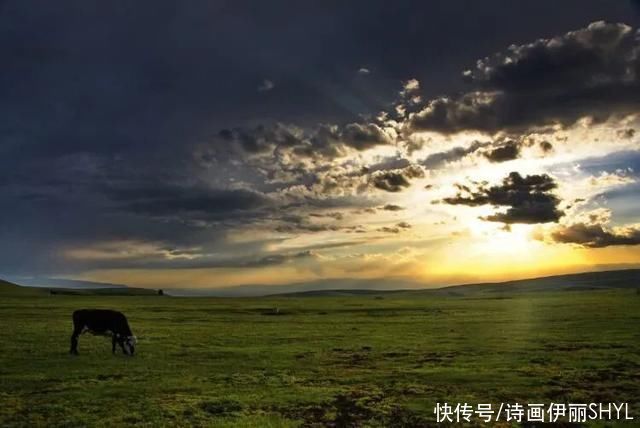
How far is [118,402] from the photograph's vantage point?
20828 millimetres

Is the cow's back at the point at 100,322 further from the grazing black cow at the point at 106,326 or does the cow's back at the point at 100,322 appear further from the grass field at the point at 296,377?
the grass field at the point at 296,377

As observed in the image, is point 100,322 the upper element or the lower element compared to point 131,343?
upper

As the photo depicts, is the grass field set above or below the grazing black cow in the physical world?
below

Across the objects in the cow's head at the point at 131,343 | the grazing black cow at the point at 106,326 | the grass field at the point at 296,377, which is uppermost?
the grazing black cow at the point at 106,326

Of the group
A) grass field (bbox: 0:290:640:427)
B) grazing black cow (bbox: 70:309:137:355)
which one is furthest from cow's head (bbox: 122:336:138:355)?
grass field (bbox: 0:290:640:427)

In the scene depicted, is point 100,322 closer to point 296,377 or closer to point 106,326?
point 106,326

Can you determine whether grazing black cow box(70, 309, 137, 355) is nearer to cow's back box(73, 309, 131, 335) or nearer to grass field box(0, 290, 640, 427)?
cow's back box(73, 309, 131, 335)

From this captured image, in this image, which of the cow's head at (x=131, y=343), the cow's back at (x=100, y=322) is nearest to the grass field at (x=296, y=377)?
the cow's head at (x=131, y=343)

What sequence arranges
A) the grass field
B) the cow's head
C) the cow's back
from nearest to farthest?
the grass field, the cow's head, the cow's back

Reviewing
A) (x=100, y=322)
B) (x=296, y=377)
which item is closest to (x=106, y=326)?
(x=100, y=322)

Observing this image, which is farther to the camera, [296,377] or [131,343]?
[131,343]

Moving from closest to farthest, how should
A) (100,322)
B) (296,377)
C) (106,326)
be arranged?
(296,377) → (106,326) → (100,322)

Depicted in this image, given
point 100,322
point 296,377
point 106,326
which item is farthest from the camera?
point 100,322

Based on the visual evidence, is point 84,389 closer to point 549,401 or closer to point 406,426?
point 406,426
